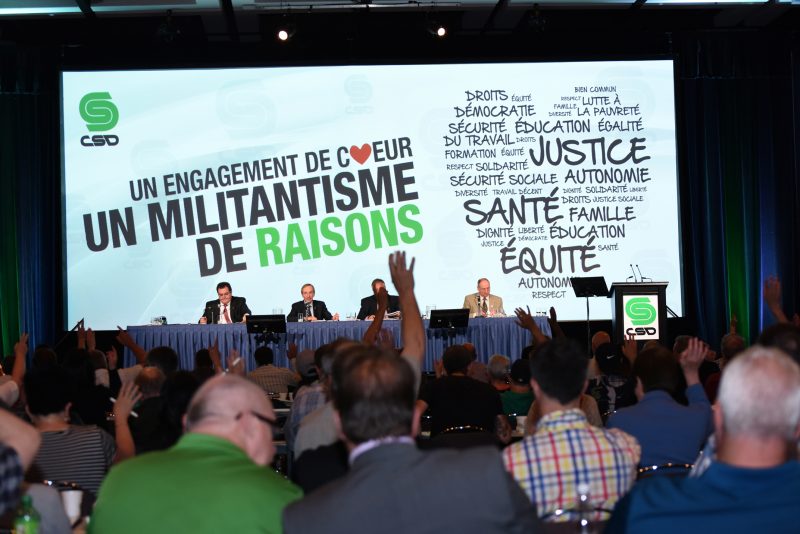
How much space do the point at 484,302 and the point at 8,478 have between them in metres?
9.64

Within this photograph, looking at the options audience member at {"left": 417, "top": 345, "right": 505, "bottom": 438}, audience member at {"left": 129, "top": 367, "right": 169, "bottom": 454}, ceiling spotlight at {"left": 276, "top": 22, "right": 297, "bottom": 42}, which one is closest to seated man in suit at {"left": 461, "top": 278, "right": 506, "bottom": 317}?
ceiling spotlight at {"left": 276, "top": 22, "right": 297, "bottom": 42}

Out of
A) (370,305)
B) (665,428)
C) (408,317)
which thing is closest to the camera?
(408,317)

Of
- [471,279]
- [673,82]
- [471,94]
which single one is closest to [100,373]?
[471,279]

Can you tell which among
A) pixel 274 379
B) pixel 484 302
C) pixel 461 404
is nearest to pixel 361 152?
pixel 484 302

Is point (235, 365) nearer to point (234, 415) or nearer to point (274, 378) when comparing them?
point (234, 415)

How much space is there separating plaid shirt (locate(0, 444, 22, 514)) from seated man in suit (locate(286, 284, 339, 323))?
9.19 metres

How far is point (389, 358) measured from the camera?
231cm

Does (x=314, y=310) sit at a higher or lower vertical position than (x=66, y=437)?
higher

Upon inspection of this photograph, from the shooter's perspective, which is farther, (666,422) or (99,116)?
(99,116)

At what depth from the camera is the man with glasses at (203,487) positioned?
230cm

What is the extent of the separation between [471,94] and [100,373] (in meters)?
6.66

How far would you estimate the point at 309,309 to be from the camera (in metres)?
11.5

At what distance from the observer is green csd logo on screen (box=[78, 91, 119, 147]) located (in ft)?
39.7

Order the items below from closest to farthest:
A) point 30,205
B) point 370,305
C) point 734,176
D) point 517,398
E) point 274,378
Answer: point 517,398
point 274,378
point 370,305
point 30,205
point 734,176
